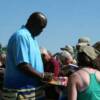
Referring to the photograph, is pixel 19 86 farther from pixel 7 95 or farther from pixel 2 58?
pixel 2 58

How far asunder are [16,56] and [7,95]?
46cm

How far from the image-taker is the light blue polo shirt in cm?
518

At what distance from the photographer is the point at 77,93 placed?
4805 mm

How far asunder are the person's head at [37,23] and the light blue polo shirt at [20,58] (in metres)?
0.12

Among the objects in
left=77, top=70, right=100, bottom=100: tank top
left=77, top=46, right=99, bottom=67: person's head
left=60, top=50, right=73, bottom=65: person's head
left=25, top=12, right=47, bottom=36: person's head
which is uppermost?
left=25, top=12, right=47, bottom=36: person's head

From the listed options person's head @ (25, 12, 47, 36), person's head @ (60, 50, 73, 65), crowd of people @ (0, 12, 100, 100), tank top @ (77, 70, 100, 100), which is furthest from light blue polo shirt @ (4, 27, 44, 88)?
person's head @ (60, 50, 73, 65)

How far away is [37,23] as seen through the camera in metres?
5.36

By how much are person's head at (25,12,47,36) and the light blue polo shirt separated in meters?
0.12

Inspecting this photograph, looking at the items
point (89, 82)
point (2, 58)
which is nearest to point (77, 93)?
point (89, 82)

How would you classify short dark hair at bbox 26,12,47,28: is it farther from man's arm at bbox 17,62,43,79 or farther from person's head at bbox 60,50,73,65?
person's head at bbox 60,50,73,65

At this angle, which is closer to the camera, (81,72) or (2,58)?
(81,72)

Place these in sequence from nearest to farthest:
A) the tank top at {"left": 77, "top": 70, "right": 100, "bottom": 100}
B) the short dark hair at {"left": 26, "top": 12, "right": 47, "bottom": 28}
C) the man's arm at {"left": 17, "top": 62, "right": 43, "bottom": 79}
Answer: the tank top at {"left": 77, "top": 70, "right": 100, "bottom": 100} < the man's arm at {"left": 17, "top": 62, "right": 43, "bottom": 79} < the short dark hair at {"left": 26, "top": 12, "right": 47, "bottom": 28}

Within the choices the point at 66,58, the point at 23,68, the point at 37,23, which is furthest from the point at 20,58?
the point at 66,58

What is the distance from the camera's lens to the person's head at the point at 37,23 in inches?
211
